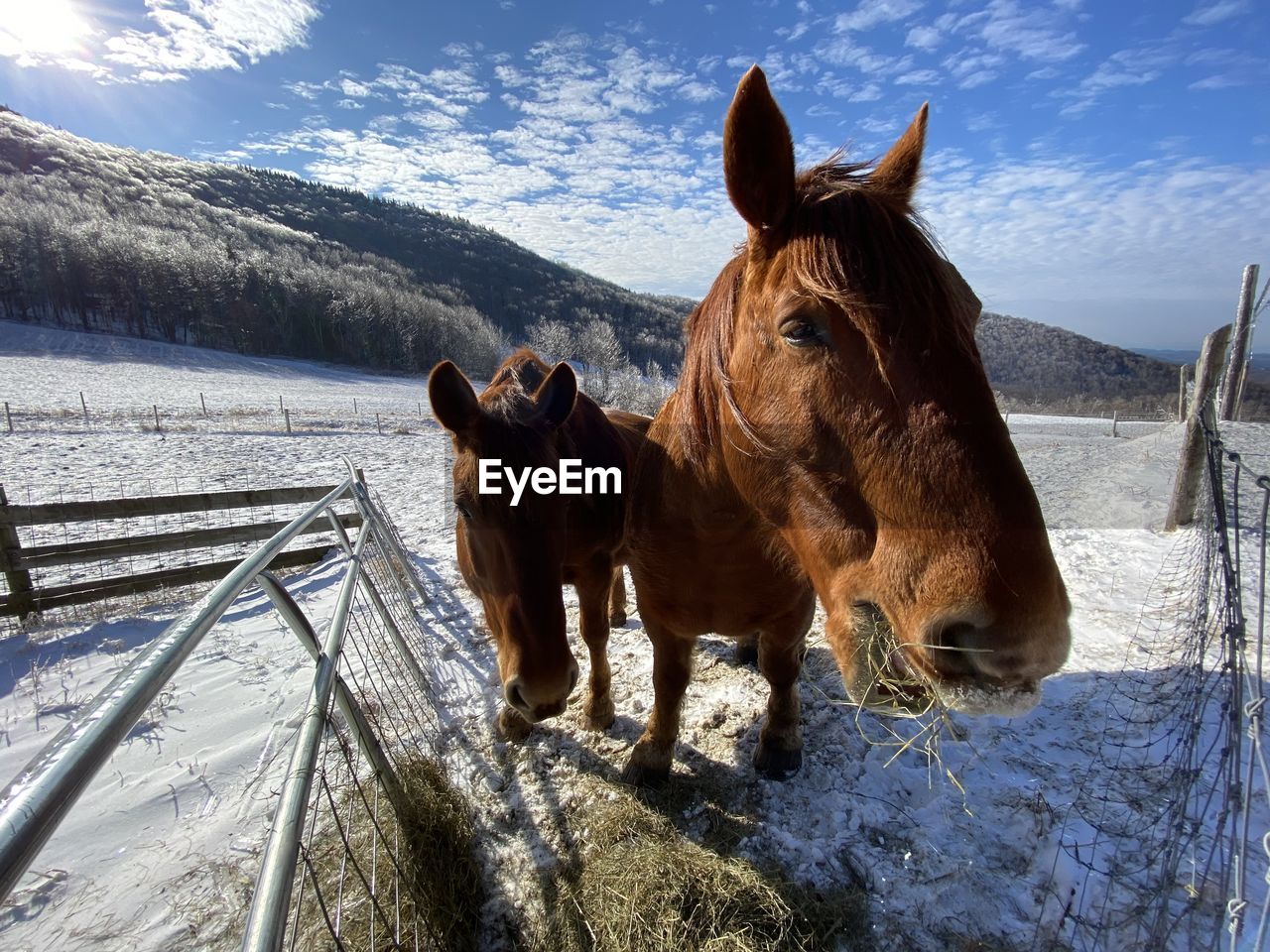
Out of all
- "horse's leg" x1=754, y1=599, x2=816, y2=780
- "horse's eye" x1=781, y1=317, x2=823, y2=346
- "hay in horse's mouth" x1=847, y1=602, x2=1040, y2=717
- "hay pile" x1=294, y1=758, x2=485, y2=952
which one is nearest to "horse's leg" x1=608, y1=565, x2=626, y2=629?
"horse's leg" x1=754, y1=599, x2=816, y2=780

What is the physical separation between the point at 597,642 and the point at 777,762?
140cm

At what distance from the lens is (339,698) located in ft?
7.11

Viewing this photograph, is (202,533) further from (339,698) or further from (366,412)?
(366,412)

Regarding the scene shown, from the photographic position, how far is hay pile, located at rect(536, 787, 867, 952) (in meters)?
2.24

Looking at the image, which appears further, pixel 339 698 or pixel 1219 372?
pixel 1219 372

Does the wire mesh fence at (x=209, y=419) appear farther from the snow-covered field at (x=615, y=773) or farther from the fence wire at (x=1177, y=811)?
the fence wire at (x=1177, y=811)

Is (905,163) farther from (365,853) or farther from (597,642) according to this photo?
(365,853)

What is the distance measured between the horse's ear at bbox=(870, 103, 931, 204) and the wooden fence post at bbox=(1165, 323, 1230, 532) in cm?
648

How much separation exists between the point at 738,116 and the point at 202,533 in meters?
7.89

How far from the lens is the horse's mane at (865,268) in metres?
1.29

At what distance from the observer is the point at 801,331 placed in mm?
1417

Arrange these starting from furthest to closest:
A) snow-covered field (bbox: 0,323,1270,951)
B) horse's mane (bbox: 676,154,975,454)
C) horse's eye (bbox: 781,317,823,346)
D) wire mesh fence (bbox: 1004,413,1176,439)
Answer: wire mesh fence (bbox: 1004,413,1176,439), snow-covered field (bbox: 0,323,1270,951), horse's eye (bbox: 781,317,823,346), horse's mane (bbox: 676,154,975,454)

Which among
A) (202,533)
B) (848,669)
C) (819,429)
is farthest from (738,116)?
(202,533)

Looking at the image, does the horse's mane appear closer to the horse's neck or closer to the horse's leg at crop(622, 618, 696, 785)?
the horse's neck
